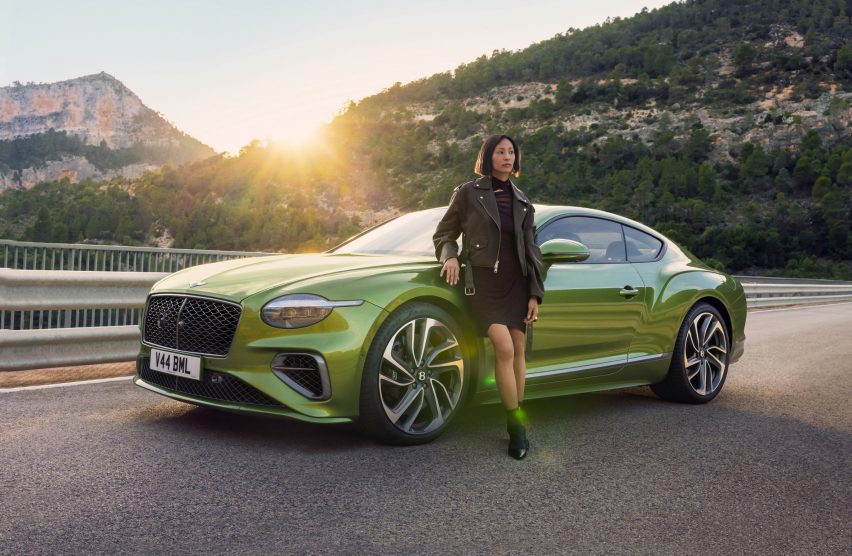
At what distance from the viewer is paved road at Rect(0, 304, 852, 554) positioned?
9.36ft

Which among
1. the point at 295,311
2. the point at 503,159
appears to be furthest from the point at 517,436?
the point at 503,159

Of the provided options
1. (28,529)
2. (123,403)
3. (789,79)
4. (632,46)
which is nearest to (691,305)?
(123,403)

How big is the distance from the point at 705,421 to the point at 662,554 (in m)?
2.69

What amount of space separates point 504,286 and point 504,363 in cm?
41

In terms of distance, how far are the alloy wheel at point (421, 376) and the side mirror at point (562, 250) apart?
0.77 meters

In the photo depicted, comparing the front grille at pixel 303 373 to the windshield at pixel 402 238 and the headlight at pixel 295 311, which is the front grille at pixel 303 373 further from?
the windshield at pixel 402 238

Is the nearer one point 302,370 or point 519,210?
point 302,370

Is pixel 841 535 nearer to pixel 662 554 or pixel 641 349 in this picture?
pixel 662 554

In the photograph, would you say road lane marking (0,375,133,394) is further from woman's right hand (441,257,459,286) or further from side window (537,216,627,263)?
side window (537,216,627,263)

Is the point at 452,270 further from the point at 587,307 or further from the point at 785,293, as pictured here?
the point at 785,293

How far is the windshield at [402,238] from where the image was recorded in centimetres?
496

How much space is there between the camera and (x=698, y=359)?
19.7 feet

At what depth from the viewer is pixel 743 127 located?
85.8 m

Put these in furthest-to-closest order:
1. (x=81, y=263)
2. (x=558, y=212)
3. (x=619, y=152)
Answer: (x=619, y=152)
(x=81, y=263)
(x=558, y=212)
